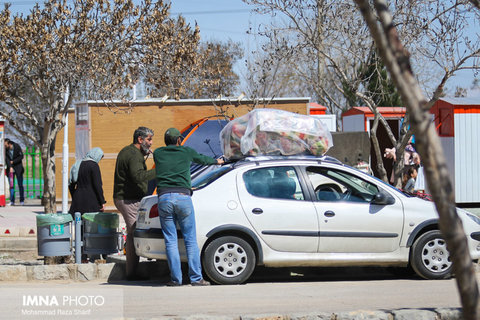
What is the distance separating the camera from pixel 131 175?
9.07 metres

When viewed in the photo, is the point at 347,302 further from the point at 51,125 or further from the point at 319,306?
the point at 51,125

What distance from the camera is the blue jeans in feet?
27.3

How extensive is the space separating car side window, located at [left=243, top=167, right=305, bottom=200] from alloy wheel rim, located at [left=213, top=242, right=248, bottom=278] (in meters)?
0.69

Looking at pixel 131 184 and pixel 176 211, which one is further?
pixel 131 184

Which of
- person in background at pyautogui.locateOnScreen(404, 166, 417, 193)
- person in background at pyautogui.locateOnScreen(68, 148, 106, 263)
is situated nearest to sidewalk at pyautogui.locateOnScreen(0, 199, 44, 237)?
person in background at pyautogui.locateOnScreen(68, 148, 106, 263)

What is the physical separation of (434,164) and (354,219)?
559 centimetres

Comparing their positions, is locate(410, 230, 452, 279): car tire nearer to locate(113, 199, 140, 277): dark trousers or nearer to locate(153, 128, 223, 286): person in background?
locate(153, 128, 223, 286): person in background

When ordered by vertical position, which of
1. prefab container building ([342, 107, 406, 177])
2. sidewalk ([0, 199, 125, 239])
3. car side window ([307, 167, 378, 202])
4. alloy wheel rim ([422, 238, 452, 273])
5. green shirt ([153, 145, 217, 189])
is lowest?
sidewalk ([0, 199, 125, 239])

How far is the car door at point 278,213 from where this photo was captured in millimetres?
8594

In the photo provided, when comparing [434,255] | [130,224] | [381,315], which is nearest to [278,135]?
[130,224]

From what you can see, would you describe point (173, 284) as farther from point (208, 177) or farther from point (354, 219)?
point (354, 219)

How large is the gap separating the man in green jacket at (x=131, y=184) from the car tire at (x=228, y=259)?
1.16 meters

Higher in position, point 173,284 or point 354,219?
point 354,219

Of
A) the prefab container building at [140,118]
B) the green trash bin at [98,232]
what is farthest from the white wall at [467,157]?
the green trash bin at [98,232]
